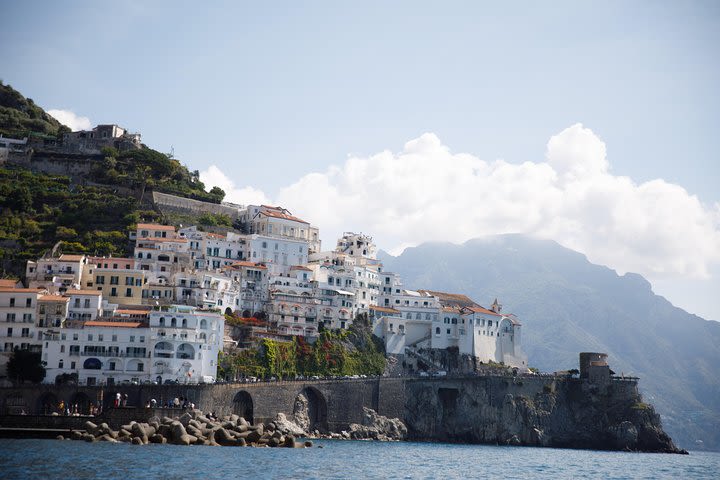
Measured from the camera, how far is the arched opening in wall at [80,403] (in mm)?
81125

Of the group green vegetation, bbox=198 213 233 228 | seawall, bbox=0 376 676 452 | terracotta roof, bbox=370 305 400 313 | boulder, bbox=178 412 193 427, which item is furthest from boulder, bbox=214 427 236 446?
green vegetation, bbox=198 213 233 228

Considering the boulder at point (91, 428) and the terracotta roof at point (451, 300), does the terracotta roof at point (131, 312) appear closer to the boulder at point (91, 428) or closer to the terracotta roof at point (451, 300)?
the boulder at point (91, 428)

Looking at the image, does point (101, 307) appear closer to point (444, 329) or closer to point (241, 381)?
point (241, 381)

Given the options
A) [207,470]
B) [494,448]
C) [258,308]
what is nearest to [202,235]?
[258,308]

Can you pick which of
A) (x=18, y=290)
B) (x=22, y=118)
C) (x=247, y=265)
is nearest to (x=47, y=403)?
(x=18, y=290)

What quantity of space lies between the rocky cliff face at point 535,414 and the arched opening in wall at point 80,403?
3552 centimetres

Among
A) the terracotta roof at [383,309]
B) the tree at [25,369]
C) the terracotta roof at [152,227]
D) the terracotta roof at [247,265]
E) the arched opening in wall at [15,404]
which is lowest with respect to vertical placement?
the arched opening in wall at [15,404]

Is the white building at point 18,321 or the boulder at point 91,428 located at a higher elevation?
the white building at point 18,321

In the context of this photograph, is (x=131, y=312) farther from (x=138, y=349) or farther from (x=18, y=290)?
(x=18, y=290)

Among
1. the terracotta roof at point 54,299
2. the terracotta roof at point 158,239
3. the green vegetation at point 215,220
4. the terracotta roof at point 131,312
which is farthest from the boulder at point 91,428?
the green vegetation at point 215,220

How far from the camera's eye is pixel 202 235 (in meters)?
106

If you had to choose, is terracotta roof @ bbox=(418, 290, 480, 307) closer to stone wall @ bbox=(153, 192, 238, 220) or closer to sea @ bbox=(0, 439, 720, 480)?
stone wall @ bbox=(153, 192, 238, 220)

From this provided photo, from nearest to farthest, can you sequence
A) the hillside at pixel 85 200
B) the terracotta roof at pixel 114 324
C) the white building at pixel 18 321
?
the white building at pixel 18 321 < the terracotta roof at pixel 114 324 < the hillside at pixel 85 200

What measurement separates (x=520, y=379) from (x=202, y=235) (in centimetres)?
3878
